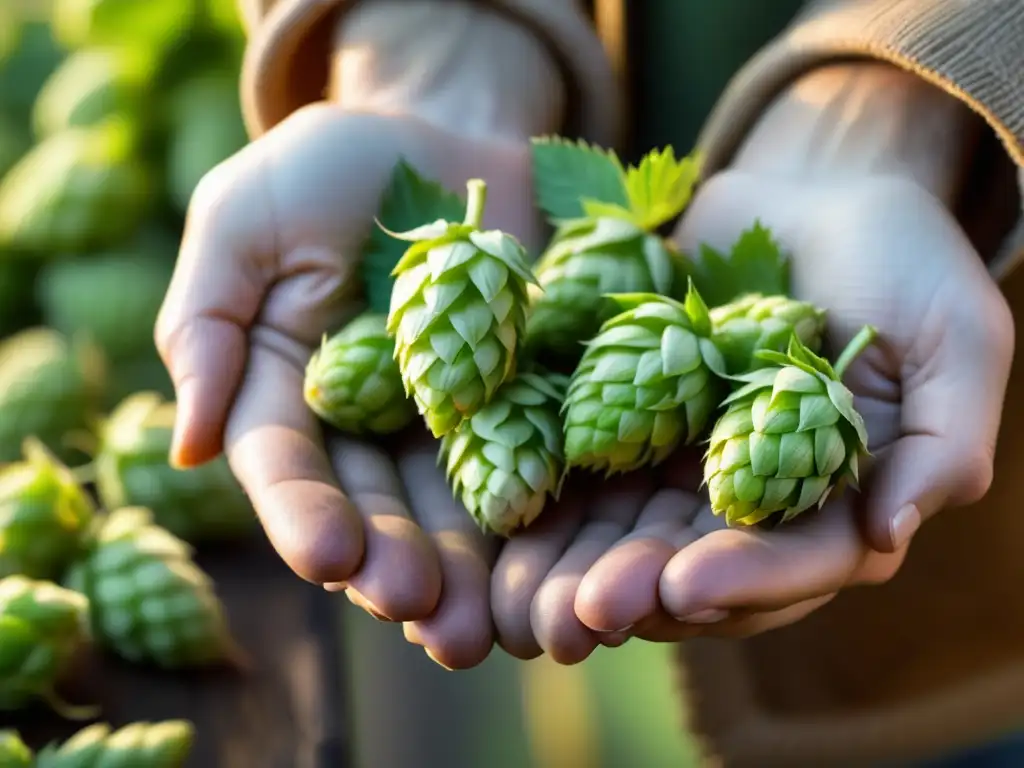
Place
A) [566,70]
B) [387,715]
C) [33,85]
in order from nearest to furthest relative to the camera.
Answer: [566,70] → [387,715] → [33,85]

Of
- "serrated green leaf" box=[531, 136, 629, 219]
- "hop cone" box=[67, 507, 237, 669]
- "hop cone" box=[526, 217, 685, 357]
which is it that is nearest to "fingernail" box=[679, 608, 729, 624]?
"hop cone" box=[526, 217, 685, 357]

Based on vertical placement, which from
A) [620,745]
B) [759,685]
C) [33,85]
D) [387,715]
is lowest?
[620,745]

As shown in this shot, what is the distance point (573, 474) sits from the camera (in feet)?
2.14

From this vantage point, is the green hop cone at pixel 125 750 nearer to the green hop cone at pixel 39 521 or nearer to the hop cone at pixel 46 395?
the green hop cone at pixel 39 521

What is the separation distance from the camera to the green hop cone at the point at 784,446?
1.78 feet

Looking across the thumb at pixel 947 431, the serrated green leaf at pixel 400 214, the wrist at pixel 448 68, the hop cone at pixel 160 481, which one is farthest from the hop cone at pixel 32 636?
the thumb at pixel 947 431

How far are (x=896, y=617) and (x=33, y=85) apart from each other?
3.77 feet

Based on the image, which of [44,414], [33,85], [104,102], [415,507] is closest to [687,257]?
[415,507]

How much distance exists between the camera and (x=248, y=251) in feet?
2.26

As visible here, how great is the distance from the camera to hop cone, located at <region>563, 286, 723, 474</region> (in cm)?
58

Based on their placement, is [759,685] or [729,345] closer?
[729,345]

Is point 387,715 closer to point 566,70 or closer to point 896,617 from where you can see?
point 896,617

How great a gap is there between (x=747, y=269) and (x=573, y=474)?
0.18 meters

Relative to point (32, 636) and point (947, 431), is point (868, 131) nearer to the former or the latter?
point (947, 431)
